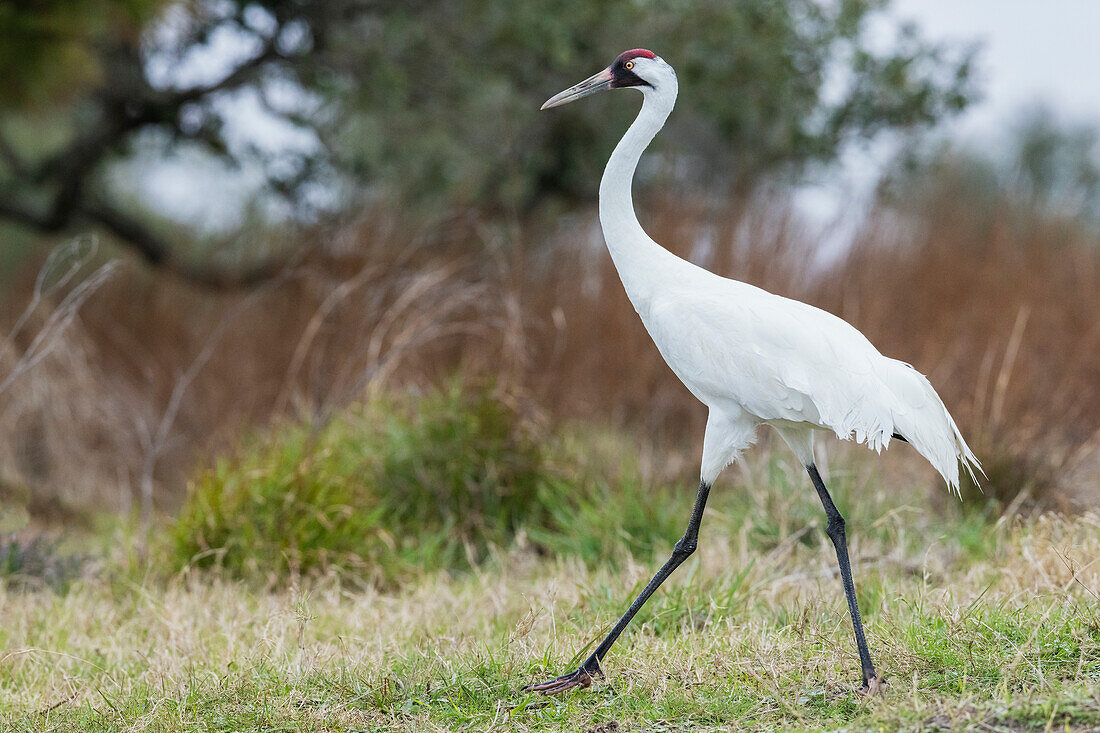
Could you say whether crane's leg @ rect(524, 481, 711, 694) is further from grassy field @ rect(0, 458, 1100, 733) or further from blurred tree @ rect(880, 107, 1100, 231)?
blurred tree @ rect(880, 107, 1100, 231)

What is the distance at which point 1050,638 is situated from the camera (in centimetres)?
305

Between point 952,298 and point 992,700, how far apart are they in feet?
19.7

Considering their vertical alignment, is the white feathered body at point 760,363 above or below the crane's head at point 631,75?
below

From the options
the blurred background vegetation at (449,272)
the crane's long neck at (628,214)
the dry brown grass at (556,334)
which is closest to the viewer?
the crane's long neck at (628,214)

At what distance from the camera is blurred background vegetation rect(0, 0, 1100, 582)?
5652 mm

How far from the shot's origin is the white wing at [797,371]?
3.09m

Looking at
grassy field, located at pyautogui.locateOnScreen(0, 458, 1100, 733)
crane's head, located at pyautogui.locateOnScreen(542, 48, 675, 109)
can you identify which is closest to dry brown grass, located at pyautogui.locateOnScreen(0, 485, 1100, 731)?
grassy field, located at pyautogui.locateOnScreen(0, 458, 1100, 733)

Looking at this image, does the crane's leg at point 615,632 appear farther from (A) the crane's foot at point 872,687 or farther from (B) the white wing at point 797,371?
(A) the crane's foot at point 872,687

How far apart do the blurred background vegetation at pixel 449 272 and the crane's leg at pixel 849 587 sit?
6.39 ft

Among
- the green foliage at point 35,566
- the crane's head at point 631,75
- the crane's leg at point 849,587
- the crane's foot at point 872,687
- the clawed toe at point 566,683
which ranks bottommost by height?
the green foliage at point 35,566

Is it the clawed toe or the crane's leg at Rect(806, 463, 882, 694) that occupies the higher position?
the crane's leg at Rect(806, 463, 882, 694)

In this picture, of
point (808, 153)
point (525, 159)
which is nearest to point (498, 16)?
point (525, 159)

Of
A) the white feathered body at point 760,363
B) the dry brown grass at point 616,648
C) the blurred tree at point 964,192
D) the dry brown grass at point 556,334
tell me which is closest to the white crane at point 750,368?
the white feathered body at point 760,363

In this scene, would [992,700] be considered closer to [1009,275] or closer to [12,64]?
[1009,275]
